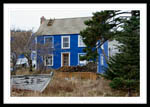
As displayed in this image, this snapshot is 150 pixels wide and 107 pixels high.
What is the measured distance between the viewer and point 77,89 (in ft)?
7.78

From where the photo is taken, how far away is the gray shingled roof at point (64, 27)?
9.42ft

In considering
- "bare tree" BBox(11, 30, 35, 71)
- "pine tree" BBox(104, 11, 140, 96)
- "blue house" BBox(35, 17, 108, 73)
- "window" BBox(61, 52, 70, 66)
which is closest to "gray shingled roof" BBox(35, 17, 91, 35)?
"blue house" BBox(35, 17, 108, 73)

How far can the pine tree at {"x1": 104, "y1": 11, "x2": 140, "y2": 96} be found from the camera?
2193mm

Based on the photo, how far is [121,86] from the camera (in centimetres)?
221

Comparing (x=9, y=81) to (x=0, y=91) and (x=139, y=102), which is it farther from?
(x=139, y=102)

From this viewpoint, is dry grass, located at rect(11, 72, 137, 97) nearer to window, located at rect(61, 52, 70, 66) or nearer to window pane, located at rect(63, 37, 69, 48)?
window, located at rect(61, 52, 70, 66)

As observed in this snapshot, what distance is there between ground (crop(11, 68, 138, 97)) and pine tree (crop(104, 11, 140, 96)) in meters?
0.13

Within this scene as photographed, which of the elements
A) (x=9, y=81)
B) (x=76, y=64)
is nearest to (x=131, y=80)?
(x=76, y=64)

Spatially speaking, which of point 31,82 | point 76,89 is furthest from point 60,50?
point 76,89

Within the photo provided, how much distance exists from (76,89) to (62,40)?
126cm

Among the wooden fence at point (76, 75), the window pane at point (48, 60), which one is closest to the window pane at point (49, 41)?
the window pane at point (48, 60)

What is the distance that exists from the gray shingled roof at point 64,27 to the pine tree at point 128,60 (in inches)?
29.8

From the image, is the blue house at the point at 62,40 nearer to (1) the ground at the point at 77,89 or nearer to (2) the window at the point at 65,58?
(2) the window at the point at 65,58

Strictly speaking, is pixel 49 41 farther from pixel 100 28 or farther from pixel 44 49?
pixel 100 28
